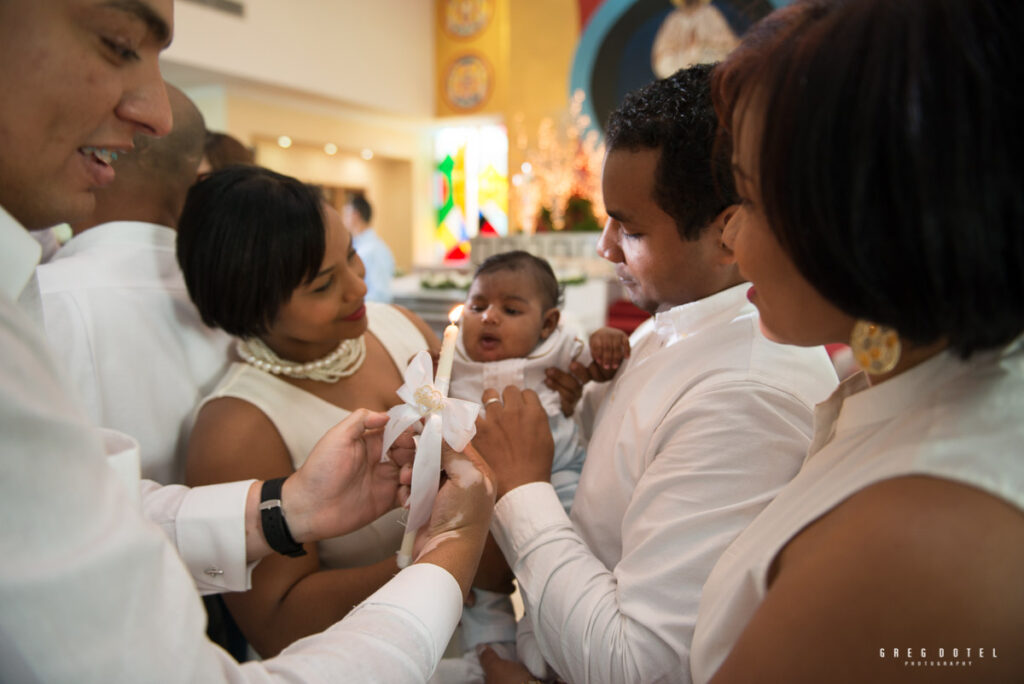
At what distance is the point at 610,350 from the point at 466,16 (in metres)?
13.3

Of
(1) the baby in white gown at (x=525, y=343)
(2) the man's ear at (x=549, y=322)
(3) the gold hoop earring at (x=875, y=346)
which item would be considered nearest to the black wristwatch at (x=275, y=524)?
(1) the baby in white gown at (x=525, y=343)

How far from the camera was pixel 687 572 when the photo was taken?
0.96 m

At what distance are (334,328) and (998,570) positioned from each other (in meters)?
1.36

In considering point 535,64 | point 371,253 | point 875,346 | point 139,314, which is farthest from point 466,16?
point 875,346

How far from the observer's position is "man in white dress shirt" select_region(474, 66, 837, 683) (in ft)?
3.19

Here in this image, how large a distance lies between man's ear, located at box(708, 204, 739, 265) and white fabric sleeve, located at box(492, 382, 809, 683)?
0.33 metres

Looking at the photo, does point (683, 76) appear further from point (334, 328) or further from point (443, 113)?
point (443, 113)

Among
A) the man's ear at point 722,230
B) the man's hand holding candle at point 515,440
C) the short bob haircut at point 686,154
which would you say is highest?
the short bob haircut at point 686,154

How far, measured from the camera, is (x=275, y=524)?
48.5 inches

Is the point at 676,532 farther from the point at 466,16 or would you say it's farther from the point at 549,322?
the point at 466,16

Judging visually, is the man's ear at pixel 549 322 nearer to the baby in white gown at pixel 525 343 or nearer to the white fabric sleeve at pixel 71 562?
the baby in white gown at pixel 525 343

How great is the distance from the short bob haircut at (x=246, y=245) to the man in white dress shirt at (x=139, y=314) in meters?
0.19

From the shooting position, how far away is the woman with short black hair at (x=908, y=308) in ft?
1.81

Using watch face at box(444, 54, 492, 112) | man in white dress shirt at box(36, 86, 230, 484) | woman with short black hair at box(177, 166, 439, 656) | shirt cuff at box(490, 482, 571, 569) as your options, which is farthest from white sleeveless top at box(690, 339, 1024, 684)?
watch face at box(444, 54, 492, 112)
